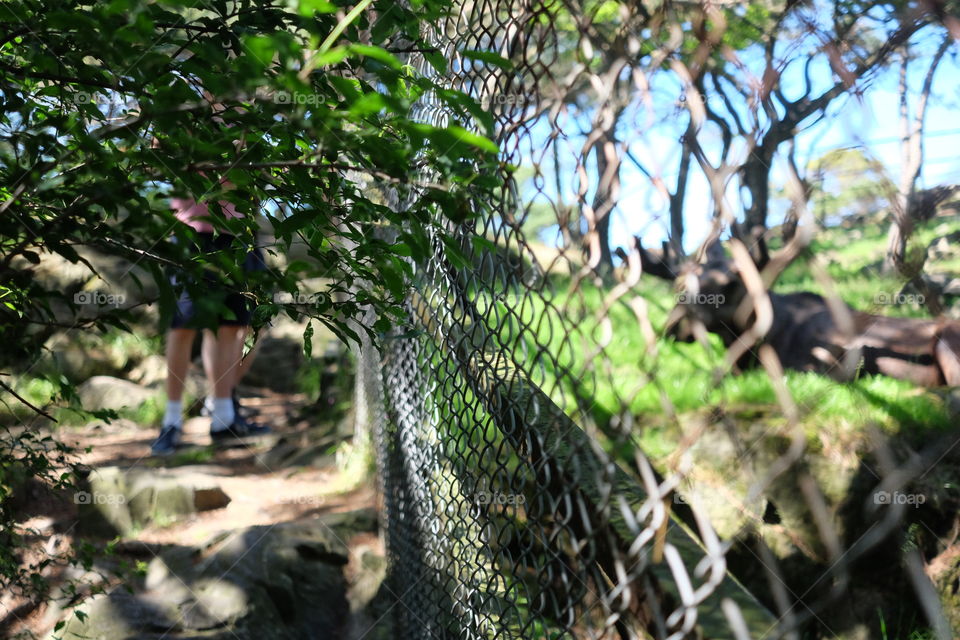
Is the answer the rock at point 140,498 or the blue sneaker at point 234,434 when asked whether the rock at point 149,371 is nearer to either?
the blue sneaker at point 234,434

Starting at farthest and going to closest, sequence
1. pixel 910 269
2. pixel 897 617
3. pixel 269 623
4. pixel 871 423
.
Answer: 1. pixel 897 617
2. pixel 269 623
3. pixel 910 269
4. pixel 871 423

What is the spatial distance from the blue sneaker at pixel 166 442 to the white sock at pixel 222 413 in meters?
0.29

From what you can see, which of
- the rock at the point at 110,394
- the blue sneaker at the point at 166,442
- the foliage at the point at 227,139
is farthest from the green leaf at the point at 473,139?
the rock at the point at 110,394

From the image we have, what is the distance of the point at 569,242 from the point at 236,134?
579 mm

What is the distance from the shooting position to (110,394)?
271 inches

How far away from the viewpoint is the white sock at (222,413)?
513 cm

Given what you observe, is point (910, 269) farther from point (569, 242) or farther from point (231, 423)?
point (231, 423)

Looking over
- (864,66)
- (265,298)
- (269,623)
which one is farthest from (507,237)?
(269,623)

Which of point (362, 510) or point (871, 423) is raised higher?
point (871, 423)

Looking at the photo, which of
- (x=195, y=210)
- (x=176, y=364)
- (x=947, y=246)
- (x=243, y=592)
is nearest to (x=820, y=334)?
(x=947, y=246)

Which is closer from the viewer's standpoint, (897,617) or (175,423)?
(897,617)

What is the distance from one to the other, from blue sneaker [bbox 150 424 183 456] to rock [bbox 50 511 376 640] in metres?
1.57

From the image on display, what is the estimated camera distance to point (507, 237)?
1.37 meters

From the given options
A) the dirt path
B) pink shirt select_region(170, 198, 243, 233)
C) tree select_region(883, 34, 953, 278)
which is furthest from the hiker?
tree select_region(883, 34, 953, 278)
